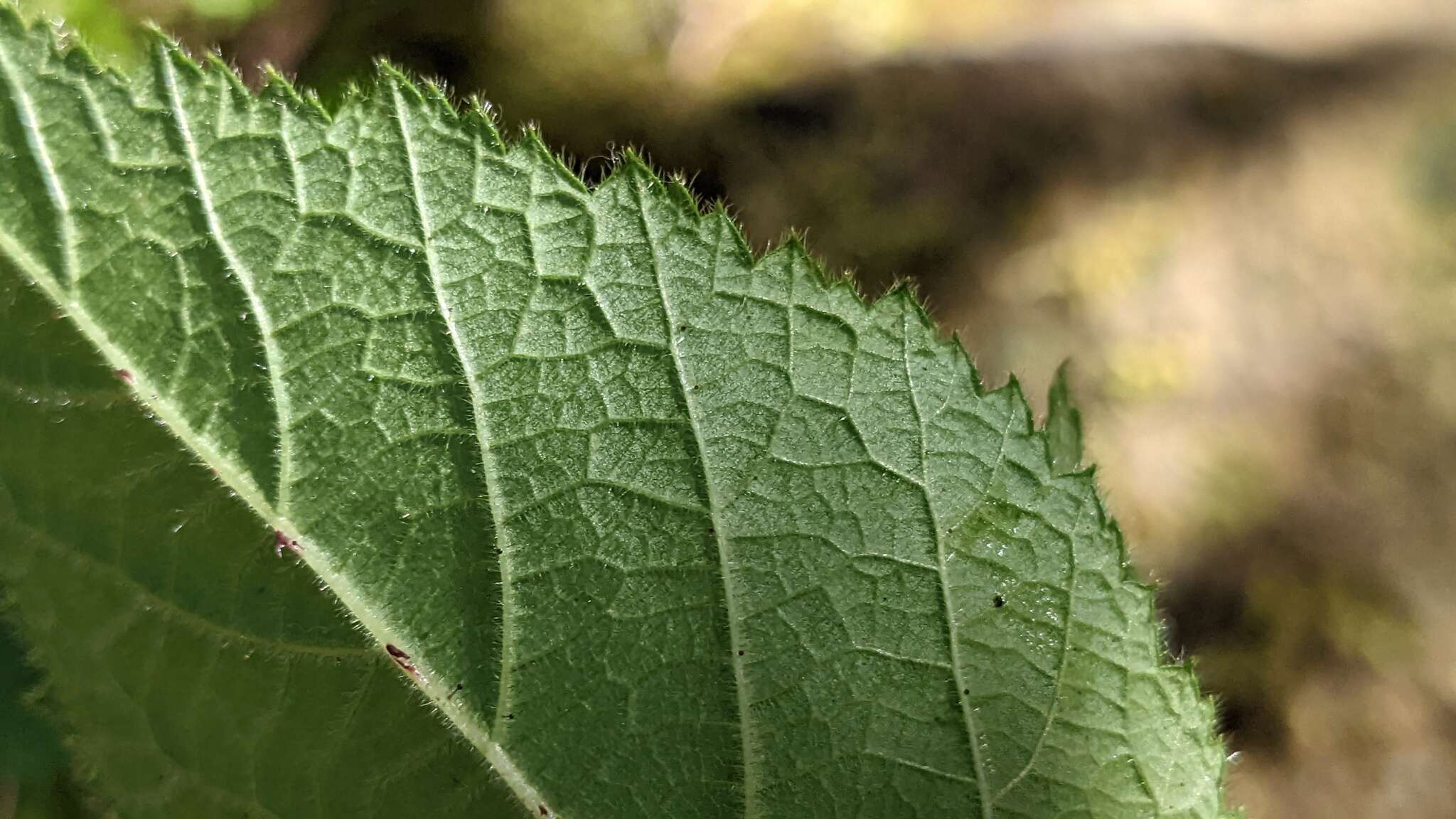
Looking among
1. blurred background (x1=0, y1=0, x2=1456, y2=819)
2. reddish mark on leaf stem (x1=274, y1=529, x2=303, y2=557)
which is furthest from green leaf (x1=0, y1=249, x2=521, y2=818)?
blurred background (x1=0, y1=0, x2=1456, y2=819)

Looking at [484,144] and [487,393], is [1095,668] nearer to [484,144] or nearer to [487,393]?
[487,393]

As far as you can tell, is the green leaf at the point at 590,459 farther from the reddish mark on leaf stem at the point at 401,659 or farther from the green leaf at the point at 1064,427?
the green leaf at the point at 1064,427

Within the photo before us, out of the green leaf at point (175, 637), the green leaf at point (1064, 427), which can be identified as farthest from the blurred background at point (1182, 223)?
the green leaf at point (175, 637)

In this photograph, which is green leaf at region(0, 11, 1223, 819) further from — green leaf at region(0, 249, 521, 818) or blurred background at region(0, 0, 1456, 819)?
blurred background at region(0, 0, 1456, 819)

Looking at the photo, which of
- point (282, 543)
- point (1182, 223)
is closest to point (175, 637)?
point (282, 543)

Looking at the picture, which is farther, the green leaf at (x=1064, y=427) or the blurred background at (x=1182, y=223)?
the blurred background at (x=1182, y=223)

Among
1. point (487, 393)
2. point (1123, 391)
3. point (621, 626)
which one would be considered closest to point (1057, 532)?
point (621, 626)

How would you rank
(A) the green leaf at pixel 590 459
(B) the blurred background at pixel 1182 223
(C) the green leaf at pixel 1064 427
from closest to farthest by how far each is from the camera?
(A) the green leaf at pixel 590 459
(C) the green leaf at pixel 1064 427
(B) the blurred background at pixel 1182 223

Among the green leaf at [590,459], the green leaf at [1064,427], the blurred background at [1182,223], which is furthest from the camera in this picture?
the blurred background at [1182,223]
